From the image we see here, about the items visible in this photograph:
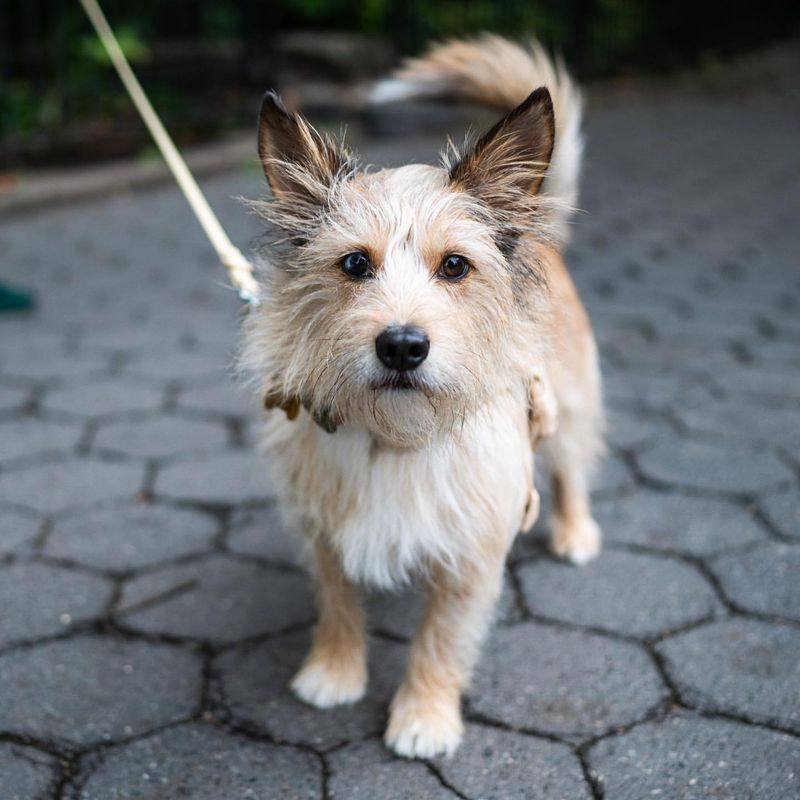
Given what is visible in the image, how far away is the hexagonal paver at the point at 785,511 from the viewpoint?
327cm

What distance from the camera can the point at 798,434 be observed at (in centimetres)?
401

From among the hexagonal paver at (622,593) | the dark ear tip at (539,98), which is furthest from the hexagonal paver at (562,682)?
the dark ear tip at (539,98)

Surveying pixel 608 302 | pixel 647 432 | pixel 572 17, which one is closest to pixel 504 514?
pixel 647 432

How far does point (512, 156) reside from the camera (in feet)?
7.29

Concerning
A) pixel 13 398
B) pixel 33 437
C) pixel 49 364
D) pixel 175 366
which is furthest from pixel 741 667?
pixel 49 364

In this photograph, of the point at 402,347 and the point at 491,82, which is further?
the point at 491,82

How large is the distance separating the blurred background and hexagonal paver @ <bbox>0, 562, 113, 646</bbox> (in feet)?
20.3

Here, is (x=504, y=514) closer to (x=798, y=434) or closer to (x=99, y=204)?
(x=798, y=434)

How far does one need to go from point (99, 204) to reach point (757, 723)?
718 cm

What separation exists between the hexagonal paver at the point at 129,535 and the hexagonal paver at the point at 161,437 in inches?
17.8

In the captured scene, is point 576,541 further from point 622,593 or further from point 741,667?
point 741,667

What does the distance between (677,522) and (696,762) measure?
122 cm

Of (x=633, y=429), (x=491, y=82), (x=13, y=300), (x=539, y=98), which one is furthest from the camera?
(x=13, y=300)

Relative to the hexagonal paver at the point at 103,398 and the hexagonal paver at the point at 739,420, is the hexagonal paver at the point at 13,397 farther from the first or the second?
the hexagonal paver at the point at 739,420
